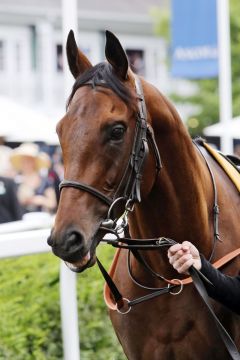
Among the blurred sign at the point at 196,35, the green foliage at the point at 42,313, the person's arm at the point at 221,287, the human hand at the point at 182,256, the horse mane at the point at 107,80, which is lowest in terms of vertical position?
the green foliage at the point at 42,313

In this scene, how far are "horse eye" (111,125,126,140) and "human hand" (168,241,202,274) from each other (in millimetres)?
496

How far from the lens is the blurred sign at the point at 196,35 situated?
33.2ft

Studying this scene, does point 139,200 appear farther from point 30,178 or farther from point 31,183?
point 31,183

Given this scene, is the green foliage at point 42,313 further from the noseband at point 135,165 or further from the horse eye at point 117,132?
the horse eye at point 117,132

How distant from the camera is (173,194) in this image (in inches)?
143

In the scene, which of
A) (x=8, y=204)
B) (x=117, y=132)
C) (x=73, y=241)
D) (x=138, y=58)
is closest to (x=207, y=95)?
(x=138, y=58)

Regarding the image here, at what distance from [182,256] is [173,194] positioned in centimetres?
38

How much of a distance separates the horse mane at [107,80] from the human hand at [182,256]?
0.60 m

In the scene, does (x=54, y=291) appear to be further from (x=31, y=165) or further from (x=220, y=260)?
(x=31, y=165)

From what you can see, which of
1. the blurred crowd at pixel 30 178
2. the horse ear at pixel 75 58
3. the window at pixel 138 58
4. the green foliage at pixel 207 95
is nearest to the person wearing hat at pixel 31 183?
the blurred crowd at pixel 30 178

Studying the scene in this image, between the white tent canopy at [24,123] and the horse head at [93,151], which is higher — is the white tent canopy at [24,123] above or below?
above

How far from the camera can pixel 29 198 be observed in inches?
510

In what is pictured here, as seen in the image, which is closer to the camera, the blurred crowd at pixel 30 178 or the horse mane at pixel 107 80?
the horse mane at pixel 107 80

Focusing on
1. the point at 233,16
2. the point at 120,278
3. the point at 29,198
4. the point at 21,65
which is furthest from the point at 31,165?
the point at 21,65
